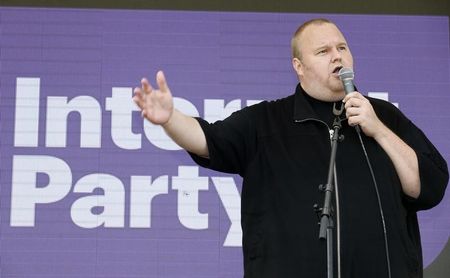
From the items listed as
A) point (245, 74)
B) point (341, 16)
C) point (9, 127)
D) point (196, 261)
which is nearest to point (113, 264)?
point (196, 261)

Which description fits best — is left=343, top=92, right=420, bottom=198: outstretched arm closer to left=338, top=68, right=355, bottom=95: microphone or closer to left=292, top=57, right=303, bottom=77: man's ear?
left=338, top=68, right=355, bottom=95: microphone

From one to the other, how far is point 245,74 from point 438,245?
48.5 inches

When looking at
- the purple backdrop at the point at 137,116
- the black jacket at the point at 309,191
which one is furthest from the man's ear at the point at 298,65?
the purple backdrop at the point at 137,116

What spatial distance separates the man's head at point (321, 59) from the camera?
2.51 metres

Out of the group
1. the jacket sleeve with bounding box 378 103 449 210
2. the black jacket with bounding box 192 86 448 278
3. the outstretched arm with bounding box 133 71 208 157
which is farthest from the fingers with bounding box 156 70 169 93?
the jacket sleeve with bounding box 378 103 449 210

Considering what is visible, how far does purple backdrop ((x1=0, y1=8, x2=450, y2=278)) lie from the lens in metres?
3.78

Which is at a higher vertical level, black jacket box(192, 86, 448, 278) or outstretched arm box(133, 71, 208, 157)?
outstretched arm box(133, 71, 208, 157)

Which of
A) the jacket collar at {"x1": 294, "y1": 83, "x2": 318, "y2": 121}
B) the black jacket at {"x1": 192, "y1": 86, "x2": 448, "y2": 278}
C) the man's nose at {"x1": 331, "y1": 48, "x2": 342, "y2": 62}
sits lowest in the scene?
the black jacket at {"x1": 192, "y1": 86, "x2": 448, "y2": 278}

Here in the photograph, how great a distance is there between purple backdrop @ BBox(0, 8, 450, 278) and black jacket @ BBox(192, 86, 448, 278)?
1294 millimetres

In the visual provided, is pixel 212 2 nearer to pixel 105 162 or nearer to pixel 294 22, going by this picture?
pixel 294 22

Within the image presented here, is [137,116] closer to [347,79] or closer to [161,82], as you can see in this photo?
[161,82]

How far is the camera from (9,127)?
3.83m

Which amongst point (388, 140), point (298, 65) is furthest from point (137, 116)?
point (388, 140)

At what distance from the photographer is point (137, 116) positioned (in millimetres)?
3902
